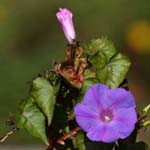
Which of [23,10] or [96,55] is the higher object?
[96,55]

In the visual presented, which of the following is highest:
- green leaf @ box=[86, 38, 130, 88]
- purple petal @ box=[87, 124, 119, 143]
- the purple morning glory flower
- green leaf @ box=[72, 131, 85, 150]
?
green leaf @ box=[86, 38, 130, 88]

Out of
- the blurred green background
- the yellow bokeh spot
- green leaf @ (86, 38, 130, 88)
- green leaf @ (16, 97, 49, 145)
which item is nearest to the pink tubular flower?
green leaf @ (86, 38, 130, 88)

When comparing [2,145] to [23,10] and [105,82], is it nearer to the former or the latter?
[23,10]

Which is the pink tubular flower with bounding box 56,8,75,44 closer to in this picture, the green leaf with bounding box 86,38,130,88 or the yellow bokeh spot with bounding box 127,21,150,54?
the green leaf with bounding box 86,38,130,88

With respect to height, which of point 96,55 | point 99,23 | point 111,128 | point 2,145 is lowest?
point 2,145

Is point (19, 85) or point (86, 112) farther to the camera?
point (19, 85)

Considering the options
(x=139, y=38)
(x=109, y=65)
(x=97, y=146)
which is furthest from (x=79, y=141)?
(x=139, y=38)

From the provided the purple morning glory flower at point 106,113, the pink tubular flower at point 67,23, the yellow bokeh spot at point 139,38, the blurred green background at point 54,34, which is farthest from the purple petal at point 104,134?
the yellow bokeh spot at point 139,38

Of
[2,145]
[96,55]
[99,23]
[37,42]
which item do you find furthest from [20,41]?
[96,55]
